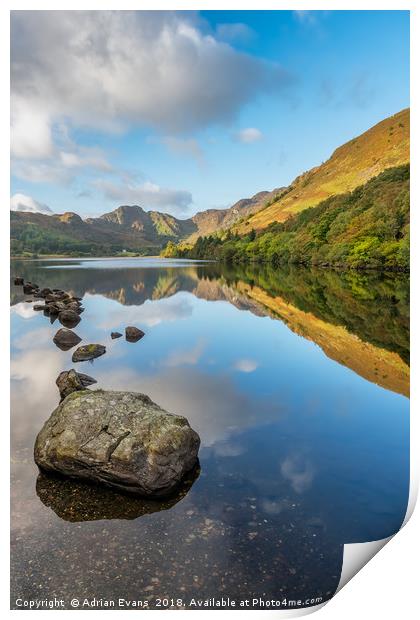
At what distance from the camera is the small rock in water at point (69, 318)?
77.5 ft

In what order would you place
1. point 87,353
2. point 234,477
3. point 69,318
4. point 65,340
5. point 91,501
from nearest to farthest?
point 91,501 → point 234,477 → point 87,353 → point 65,340 → point 69,318

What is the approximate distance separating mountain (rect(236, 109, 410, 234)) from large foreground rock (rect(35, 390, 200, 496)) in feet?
313

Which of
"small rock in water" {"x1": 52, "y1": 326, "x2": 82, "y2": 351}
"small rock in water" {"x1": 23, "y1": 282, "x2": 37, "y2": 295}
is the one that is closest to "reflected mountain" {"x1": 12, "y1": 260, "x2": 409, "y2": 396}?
"small rock in water" {"x1": 23, "y1": 282, "x2": 37, "y2": 295}

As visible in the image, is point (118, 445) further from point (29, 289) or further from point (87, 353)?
point (29, 289)

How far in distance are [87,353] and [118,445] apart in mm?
9561

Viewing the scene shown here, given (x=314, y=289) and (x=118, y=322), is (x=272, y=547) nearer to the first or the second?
(x=118, y=322)

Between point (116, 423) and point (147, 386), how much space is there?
5.42m

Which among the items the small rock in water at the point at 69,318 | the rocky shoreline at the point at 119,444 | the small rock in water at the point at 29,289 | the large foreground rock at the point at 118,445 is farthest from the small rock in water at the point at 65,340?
the small rock in water at the point at 29,289

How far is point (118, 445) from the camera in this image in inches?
262

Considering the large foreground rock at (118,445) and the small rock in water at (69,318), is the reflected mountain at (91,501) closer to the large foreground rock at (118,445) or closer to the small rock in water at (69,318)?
the large foreground rock at (118,445)

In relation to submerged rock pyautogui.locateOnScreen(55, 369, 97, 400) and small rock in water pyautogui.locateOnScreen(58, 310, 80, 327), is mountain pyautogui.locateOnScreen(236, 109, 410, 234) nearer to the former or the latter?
small rock in water pyautogui.locateOnScreen(58, 310, 80, 327)

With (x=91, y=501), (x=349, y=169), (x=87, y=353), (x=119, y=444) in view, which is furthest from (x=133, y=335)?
Result: (x=349, y=169)

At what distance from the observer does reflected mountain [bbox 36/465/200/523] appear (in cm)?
606

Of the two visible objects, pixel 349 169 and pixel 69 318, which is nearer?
pixel 69 318
